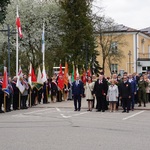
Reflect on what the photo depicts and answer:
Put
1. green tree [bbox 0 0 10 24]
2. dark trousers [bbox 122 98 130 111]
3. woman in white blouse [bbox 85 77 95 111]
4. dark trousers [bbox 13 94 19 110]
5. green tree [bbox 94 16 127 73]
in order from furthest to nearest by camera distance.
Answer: green tree [bbox 94 16 127 73] < green tree [bbox 0 0 10 24] < dark trousers [bbox 13 94 19 110] < woman in white blouse [bbox 85 77 95 111] < dark trousers [bbox 122 98 130 111]

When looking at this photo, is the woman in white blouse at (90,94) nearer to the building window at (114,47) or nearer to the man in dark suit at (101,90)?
the man in dark suit at (101,90)

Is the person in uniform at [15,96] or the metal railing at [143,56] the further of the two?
the metal railing at [143,56]

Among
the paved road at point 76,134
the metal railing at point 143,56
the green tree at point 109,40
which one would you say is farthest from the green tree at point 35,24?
the paved road at point 76,134

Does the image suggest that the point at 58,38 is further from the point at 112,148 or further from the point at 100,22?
the point at 112,148

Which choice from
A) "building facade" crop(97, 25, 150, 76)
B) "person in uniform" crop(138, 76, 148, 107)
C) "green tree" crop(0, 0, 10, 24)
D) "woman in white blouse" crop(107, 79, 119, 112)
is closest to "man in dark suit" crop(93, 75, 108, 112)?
"woman in white blouse" crop(107, 79, 119, 112)

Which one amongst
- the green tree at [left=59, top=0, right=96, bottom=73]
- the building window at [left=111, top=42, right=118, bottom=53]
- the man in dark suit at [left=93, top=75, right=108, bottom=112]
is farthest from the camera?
the building window at [left=111, top=42, right=118, bottom=53]

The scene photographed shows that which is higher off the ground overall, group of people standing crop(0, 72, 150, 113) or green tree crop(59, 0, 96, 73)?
green tree crop(59, 0, 96, 73)

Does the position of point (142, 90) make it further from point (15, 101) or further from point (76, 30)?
point (76, 30)

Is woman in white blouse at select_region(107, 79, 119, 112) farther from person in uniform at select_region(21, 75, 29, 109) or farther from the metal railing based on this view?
the metal railing

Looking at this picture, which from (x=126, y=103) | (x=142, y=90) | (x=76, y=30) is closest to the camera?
(x=126, y=103)

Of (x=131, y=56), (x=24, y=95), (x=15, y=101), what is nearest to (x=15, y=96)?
(x=15, y=101)

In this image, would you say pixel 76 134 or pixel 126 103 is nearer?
pixel 76 134

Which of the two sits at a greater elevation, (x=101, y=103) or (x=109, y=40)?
(x=109, y=40)

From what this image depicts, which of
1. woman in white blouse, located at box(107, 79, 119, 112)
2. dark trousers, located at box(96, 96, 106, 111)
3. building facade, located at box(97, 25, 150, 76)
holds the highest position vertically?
building facade, located at box(97, 25, 150, 76)
